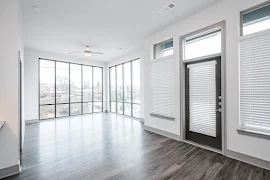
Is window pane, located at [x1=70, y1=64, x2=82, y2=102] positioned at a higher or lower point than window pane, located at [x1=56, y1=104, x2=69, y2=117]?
higher

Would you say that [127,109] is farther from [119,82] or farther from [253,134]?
[253,134]

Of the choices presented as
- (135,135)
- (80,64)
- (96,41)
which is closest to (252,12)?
(135,135)

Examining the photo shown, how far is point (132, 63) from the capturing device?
23.4ft

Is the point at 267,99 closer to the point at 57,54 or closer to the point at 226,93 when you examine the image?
the point at 226,93

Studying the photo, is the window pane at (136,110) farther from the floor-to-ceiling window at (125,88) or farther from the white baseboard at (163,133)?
the white baseboard at (163,133)

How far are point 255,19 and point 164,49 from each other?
2.29 m

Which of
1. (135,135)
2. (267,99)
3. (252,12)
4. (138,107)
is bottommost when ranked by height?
(135,135)

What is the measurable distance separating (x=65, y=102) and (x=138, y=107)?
4.08 meters

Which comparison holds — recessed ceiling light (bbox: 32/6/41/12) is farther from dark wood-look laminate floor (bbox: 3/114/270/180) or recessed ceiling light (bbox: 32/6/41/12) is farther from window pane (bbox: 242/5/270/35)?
window pane (bbox: 242/5/270/35)

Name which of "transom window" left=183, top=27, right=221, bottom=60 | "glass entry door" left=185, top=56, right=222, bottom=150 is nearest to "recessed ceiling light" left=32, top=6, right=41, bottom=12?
"transom window" left=183, top=27, right=221, bottom=60

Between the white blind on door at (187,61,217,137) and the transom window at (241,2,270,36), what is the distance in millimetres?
847

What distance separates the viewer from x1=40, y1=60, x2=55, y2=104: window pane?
6629 millimetres

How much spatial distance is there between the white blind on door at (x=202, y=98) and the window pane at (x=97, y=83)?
21.1 feet

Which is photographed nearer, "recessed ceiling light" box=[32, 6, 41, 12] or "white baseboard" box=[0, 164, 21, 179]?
"white baseboard" box=[0, 164, 21, 179]
